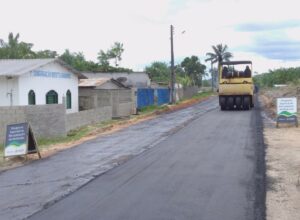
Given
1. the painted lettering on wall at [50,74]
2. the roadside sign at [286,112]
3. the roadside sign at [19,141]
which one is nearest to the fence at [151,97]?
the painted lettering on wall at [50,74]

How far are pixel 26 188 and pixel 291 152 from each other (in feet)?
→ 28.8

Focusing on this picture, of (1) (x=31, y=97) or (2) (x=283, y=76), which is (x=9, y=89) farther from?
(2) (x=283, y=76)

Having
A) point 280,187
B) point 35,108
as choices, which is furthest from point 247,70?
point 280,187

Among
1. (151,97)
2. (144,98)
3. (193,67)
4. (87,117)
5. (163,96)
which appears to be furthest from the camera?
(193,67)

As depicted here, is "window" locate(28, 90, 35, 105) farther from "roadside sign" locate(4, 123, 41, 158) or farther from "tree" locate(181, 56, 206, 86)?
"tree" locate(181, 56, 206, 86)

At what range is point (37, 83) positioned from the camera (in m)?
32.8

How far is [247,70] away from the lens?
3981cm

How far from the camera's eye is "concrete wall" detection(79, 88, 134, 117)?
1437 inches

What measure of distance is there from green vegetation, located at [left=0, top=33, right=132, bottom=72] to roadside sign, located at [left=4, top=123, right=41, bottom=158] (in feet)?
170

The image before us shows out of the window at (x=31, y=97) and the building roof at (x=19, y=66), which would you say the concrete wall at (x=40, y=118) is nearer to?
the building roof at (x=19, y=66)

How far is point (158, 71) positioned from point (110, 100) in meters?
75.7

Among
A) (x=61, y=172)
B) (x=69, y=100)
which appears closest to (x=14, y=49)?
(x=69, y=100)

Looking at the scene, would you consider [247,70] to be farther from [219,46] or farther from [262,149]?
[219,46]

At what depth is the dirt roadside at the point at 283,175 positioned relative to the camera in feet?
30.0
